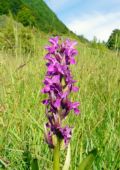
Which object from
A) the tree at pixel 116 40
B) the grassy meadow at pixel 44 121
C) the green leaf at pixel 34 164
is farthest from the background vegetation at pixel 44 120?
the green leaf at pixel 34 164

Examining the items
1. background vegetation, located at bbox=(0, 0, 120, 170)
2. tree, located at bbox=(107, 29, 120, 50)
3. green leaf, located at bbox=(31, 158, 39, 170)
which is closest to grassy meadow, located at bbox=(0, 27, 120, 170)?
background vegetation, located at bbox=(0, 0, 120, 170)

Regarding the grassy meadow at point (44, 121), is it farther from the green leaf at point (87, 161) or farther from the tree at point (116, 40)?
the green leaf at point (87, 161)

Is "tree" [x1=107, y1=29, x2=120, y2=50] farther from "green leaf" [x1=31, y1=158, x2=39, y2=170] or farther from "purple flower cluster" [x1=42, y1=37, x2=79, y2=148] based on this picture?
"green leaf" [x1=31, y1=158, x2=39, y2=170]

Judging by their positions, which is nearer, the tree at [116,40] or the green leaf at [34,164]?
the green leaf at [34,164]

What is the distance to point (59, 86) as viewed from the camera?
1583 mm

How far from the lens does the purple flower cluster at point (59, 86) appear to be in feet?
5.16

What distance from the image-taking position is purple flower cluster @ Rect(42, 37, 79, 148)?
1.57 meters

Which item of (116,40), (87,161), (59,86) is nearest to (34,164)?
(87,161)

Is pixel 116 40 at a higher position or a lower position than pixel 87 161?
higher

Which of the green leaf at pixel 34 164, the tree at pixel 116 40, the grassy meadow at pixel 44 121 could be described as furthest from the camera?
the tree at pixel 116 40

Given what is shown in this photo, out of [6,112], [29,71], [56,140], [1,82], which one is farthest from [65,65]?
[29,71]

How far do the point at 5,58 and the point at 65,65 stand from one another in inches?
110

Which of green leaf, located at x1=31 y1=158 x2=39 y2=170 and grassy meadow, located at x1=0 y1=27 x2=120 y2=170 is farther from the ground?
green leaf, located at x1=31 y1=158 x2=39 y2=170

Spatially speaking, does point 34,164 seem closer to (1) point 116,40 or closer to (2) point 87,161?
(2) point 87,161
